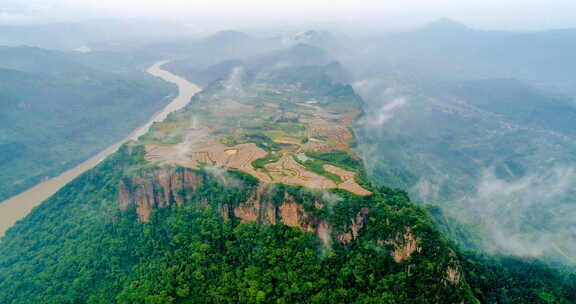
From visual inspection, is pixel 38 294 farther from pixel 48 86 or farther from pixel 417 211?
pixel 48 86

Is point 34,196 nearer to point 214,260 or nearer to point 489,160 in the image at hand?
point 214,260

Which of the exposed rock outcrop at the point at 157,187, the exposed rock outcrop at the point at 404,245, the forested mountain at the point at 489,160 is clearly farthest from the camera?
the forested mountain at the point at 489,160

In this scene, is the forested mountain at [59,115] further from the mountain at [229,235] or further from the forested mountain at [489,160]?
the forested mountain at [489,160]

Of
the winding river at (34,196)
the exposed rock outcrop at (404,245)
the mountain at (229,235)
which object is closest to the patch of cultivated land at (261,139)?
the mountain at (229,235)

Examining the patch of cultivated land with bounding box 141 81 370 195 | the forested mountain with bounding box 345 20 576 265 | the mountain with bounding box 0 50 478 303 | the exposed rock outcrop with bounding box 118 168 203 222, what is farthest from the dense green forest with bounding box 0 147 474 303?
the forested mountain with bounding box 345 20 576 265

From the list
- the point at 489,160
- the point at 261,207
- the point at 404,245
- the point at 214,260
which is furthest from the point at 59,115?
the point at 489,160

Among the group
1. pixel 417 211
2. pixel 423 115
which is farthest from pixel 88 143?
pixel 423 115
